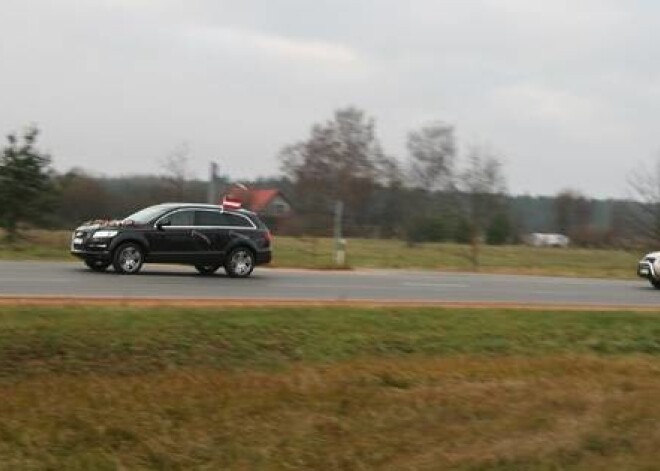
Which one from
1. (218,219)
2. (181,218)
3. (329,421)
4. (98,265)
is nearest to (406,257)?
(218,219)

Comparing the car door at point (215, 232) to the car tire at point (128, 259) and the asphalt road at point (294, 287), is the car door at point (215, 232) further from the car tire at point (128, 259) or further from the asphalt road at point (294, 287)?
the car tire at point (128, 259)

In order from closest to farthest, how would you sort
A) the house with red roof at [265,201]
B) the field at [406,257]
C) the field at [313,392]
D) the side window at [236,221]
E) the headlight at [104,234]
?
the field at [313,392] < the headlight at [104,234] < the side window at [236,221] < the field at [406,257] < the house with red roof at [265,201]

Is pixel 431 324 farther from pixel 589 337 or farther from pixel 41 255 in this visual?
pixel 41 255

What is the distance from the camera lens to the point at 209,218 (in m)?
20.7

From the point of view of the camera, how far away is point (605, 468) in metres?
6.61

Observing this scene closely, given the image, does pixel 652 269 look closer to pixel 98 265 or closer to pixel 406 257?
pixel 98 265

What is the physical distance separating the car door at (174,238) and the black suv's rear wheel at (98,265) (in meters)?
1.03

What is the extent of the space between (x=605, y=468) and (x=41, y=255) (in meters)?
22.2

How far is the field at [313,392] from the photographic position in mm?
6910

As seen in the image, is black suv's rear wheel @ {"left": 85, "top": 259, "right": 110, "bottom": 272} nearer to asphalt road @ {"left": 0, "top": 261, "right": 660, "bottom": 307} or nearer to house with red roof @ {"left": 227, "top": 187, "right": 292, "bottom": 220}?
asphalt road @ {"left": 0, "top": 261, "right": 660, "bottom": 307}

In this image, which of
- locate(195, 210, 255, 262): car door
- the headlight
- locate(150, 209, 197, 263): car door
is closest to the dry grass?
the headlight

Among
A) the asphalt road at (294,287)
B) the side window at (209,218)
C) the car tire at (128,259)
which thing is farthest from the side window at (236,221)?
the car tire at (128,259)

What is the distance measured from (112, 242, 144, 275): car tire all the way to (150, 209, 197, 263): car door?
313 mm

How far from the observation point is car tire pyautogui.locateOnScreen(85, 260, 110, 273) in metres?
20.1
